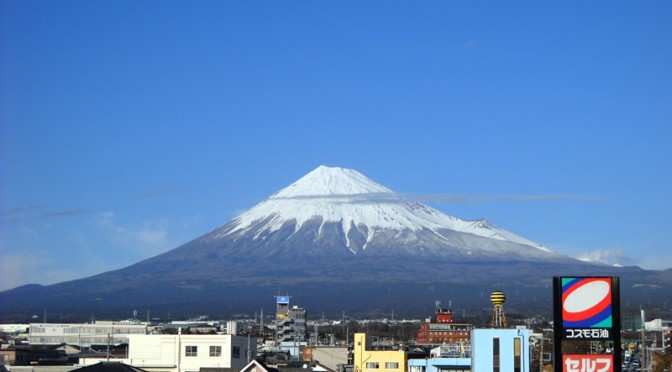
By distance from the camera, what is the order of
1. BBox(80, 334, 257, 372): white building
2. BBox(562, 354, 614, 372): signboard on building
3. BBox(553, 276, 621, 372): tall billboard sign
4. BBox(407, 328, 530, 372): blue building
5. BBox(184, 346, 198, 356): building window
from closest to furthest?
1. BBox(553, 276, 621, 372): tall billboard sign
2. BBox(562, 354, 614, 372): signboard on building
3. BBox(407, 328, 530, 372): blue building
4. BBox(80, 334, 257, 372): white building
5. BBox(184, 346, 198, 356): building window

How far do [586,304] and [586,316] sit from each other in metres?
0.28

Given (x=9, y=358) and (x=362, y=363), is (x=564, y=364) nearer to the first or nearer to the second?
(x=362, y=363)

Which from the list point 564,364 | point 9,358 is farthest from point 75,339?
point 564,364

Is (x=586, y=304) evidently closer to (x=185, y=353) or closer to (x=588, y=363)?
(x=588, y=363)

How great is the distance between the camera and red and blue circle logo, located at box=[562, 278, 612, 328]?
97.9 feet

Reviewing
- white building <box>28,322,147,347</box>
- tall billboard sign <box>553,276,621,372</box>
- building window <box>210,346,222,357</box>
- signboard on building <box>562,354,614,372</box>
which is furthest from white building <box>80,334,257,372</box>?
white building <box>28,322,147,347</box>

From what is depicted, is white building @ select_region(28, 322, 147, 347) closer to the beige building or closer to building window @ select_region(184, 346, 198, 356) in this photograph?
the beige building

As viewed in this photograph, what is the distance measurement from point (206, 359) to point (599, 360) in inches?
1300

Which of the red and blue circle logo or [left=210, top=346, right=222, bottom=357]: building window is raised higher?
the red and blue circle logo

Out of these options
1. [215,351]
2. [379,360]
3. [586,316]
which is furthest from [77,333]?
[586,316]

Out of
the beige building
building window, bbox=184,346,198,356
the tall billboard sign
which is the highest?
the tall billboard sign

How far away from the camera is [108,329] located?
14075cm

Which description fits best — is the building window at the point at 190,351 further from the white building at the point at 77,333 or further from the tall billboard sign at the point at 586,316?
the white building at the point at 77,333

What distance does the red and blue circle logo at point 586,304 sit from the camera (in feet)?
97.9
